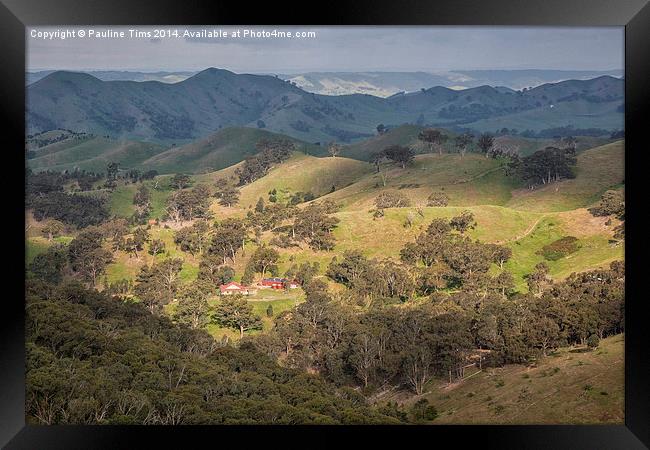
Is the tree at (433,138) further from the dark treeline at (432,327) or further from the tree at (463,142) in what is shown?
the dark treeline at (432,327)

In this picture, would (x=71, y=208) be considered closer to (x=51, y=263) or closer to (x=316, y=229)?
Answer: (x=51, y=263)

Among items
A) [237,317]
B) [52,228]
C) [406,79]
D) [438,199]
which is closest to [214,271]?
[237,317]

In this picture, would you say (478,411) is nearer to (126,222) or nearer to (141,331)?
(141,331)

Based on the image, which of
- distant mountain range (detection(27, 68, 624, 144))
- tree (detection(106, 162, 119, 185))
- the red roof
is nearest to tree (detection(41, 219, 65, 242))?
the red roof

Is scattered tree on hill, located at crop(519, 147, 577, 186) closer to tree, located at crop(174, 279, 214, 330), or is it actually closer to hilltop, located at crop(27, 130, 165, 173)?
tree, located at crop(174, 279, 214, 330)

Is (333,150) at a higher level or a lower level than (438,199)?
higher

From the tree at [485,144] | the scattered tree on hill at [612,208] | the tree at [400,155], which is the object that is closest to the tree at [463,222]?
the scattered tree on hill at [612,208]
